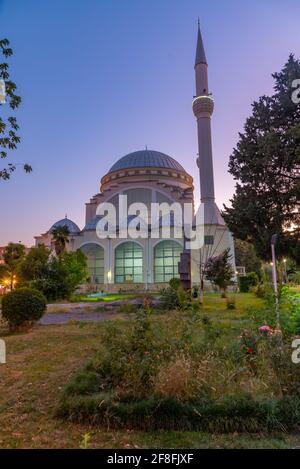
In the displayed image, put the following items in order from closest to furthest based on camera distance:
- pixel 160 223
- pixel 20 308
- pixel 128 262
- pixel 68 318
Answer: pixel 20 308
pixel 68 318
pixel 160 223
pixel 128 262

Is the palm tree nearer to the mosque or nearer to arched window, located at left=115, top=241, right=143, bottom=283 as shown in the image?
the mosque

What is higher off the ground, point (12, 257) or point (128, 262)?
point (12, 257)

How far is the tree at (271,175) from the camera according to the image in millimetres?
17297

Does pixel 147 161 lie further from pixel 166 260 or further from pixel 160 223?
pixel 166 260

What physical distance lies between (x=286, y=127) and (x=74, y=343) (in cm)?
1715

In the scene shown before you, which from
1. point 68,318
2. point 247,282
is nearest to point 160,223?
point 247,282

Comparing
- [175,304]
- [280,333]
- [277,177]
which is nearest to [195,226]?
[277,177]

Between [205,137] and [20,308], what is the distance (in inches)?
1271

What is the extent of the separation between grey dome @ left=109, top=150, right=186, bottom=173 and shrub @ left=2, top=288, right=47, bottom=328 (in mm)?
42788

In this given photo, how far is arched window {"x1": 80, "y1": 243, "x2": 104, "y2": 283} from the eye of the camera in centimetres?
4391

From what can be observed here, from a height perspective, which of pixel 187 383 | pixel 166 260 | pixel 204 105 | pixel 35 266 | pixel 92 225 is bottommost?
pixel 187 383

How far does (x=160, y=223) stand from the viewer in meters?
41.5

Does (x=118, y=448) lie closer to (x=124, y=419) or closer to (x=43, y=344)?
(x=124, y=419)

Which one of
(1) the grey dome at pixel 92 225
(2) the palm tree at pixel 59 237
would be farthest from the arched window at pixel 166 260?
(2) the palm tree at pixel 59 237
